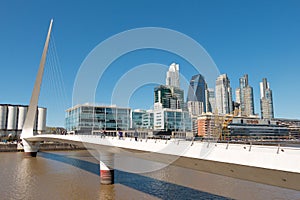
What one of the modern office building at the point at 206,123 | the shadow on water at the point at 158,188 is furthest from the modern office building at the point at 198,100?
the shadow on water at the point at 158,188

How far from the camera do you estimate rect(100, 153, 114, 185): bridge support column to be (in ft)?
63.2

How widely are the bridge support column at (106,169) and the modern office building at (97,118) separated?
192ft

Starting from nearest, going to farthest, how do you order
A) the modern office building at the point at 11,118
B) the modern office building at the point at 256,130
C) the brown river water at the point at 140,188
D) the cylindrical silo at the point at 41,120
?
the brown river water at the point at 140,188
the modern office building at the point at 11,118
the modern office building at the point at 256,130
the cylindrical silo at the point at 41,120

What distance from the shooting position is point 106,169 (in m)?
19.6

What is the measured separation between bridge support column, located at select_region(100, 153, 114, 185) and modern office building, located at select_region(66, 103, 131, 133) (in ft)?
192

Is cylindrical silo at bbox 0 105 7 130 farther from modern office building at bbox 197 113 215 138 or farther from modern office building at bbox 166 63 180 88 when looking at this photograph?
modern office building at bbox 197 113 215 138

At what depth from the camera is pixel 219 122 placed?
94.3 meters

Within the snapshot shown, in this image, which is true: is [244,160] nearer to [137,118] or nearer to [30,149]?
[30,149]

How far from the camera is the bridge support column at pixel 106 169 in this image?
19266 millimetres

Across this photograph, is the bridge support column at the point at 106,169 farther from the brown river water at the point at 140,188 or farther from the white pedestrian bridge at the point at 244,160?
the white pedestrian bridge at the point at 244,160

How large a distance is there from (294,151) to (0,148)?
186ft

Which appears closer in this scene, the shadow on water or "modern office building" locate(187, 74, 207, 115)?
the shadow on water

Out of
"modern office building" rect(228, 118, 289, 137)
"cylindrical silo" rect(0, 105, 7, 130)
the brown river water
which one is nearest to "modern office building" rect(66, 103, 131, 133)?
"cylindrical silo" rect(0, 105, 7, 130)

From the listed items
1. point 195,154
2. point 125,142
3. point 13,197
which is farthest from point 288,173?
point 13,197
